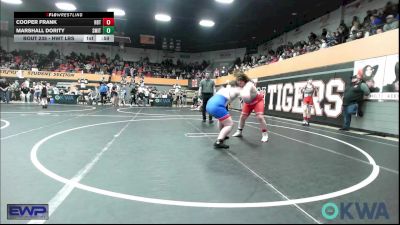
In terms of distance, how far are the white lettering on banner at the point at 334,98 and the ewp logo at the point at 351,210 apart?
813 centimetres

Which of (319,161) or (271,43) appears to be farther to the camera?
(271,43)

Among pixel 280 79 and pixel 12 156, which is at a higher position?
pixel 280 79

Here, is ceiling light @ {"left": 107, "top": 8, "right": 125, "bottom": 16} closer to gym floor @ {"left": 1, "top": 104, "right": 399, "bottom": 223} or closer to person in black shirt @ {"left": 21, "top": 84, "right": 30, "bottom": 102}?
person in black shirt @ {"left": 21, "top": 84, "right": 30, "bottom": 102}

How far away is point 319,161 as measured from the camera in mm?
4402

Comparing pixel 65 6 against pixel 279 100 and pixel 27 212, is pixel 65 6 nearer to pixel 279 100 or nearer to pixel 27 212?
pixel 279 100

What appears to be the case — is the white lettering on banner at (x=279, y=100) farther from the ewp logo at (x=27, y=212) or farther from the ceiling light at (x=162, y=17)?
the ewp logo at (x=27, y=212)

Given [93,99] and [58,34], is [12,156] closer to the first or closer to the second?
[58,34]

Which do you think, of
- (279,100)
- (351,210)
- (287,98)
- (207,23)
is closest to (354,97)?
(287,98)

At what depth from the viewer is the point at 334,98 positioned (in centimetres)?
1022

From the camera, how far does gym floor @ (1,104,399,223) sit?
7.54ft

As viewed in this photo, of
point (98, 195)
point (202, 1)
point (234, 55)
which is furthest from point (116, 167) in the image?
point (234, 55)

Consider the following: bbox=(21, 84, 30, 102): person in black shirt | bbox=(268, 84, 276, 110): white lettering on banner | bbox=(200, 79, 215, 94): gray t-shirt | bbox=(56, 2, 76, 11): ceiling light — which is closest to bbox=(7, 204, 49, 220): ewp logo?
bbox=(200, 79, 215, 94): gray t-shirt

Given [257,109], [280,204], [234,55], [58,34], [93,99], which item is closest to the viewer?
[280,204]

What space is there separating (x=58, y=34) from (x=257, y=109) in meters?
6.76
